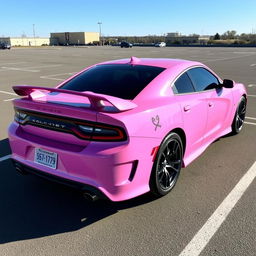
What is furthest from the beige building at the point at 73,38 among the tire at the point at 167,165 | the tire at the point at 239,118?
the tire at the point at 167,165

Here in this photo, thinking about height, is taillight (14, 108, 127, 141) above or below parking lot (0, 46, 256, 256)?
above

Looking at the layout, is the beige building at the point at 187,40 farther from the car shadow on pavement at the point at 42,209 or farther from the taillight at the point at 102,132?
the taillight at the point at 102,132

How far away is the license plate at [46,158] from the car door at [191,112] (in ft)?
5.08

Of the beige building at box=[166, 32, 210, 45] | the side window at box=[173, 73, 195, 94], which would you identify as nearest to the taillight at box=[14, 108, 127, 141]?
the side window at box=[173, 73, 195, 94]

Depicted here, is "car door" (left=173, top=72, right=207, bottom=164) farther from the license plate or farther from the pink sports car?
the license plate

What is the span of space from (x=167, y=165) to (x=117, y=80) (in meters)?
1.19

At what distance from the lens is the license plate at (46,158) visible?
2.94 meters

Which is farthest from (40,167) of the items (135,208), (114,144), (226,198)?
(226,198)

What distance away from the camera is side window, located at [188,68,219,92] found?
412 cm

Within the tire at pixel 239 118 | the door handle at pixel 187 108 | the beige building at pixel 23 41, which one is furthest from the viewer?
the beige building at pixel 23 41

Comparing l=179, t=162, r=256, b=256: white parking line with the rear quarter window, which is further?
the rear quarter window

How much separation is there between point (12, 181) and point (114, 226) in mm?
1617

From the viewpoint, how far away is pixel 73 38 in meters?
131

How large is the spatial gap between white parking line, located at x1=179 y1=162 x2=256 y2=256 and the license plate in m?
1.43
